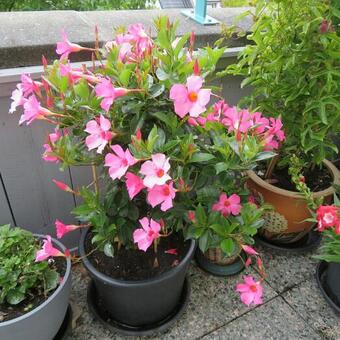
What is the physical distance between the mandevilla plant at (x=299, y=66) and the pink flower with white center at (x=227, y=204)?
0.45 metres

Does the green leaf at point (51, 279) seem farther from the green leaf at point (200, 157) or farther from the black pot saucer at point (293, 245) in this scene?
the black pot saucer at point (293, 245)

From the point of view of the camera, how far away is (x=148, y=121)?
3.47ft

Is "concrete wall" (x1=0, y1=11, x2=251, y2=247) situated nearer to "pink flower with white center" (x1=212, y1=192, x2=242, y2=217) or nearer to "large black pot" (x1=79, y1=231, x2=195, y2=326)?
"large black pot" (x1=79, y1=231, x2=195, y2=326)

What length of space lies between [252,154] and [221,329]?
90 centimetres

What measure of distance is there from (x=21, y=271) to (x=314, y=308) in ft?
4.15

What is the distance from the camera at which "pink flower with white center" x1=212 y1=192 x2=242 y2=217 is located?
3.85 ft

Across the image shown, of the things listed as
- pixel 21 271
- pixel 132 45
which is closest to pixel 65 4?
pixel 132 45

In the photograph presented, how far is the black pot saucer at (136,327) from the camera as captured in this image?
1448 mm

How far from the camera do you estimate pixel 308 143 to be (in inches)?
57.3

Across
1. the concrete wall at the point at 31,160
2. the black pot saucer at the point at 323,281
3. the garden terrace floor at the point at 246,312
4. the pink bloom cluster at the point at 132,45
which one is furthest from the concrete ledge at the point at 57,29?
the black pot saucer at the point at 323,281

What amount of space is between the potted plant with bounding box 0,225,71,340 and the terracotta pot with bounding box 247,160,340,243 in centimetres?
94

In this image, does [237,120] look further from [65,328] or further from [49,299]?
[65,328]

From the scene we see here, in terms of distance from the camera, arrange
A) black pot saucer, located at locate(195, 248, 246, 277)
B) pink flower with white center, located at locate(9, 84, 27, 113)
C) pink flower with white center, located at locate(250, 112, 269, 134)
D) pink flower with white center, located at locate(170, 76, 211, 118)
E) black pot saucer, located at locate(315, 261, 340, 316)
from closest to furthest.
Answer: pink flower with white center, located at locate(170, 76, 211, 118)
pink flower with white center, located at locate(9, 84, 27, 113)
pink flower with white center, located at locate(250, 112, 269, 134)
black pot saucer, located at locate(315, 261, 340, 316)
black pot saucer, located at locate(195, 248, 246, 277)

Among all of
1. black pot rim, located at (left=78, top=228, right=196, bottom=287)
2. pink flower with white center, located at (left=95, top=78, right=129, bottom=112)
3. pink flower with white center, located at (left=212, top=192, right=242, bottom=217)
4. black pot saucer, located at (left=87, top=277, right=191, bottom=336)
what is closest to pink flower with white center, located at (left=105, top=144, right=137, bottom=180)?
pink flower with white center, located at (left=95, top=78, right=129, bottom=112)
